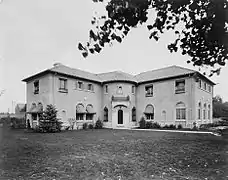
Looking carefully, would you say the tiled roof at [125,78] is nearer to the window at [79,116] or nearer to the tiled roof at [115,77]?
the tiled roof at [115,77]

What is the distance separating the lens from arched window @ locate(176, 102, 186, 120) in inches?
1064

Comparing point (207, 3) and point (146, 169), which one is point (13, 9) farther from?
point (146, 169)

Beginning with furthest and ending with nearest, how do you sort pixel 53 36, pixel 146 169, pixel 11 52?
1. pixel 146 169
2. pixel 11 52
3. pixel 53 36

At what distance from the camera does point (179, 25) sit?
2.88 metres

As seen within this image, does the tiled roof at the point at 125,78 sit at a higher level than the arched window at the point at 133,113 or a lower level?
higher

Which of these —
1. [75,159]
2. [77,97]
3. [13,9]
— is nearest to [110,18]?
[13,9]

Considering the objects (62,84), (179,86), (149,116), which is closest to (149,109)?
(149,116)

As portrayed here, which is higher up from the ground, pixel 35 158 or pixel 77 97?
pixel 77 97

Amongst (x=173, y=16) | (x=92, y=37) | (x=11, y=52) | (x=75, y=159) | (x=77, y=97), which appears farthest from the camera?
(x=77, y=97)

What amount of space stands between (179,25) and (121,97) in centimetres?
2777

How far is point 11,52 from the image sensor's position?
365cm

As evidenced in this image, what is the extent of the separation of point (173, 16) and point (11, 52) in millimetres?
2900

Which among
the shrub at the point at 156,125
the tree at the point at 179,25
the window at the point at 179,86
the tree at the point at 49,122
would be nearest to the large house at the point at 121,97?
the window at the point at 179,86

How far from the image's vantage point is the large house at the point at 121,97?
26016 millimetres
